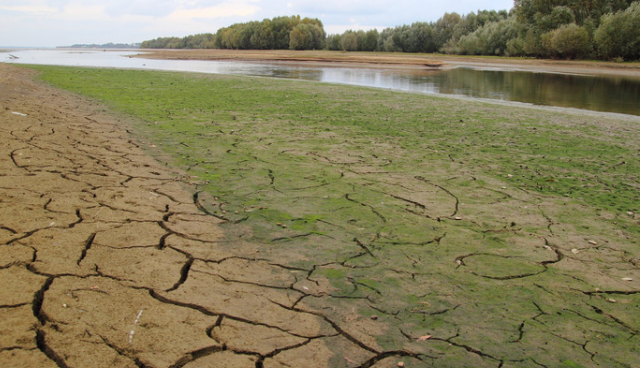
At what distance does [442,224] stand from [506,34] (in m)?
59.7

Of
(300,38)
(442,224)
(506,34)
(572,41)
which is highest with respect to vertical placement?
(300,38)

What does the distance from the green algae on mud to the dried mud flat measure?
0.73ft

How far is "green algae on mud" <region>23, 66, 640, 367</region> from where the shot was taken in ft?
7.86

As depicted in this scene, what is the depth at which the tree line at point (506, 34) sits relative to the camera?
4178 centimetres

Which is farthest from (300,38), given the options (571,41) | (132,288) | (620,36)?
(132,288)

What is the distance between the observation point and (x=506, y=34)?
56.3 metres

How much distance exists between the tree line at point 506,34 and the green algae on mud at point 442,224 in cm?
4104

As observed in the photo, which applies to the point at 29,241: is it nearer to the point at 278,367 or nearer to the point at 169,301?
the point at 169,301

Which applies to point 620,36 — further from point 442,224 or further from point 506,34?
point 442,224

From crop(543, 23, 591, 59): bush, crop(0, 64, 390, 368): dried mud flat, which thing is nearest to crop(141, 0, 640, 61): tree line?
crop(543, 23, 591, 59): bush

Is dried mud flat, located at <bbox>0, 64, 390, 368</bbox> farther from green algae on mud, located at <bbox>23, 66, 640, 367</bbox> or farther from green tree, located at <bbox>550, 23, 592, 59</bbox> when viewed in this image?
green tree, located at <bbox>550, 23, 592, 59</bbox>

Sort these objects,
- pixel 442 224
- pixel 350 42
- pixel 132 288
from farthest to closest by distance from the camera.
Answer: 1. pixel 350 42
2. pixel 442 224
3. pixel 132 288

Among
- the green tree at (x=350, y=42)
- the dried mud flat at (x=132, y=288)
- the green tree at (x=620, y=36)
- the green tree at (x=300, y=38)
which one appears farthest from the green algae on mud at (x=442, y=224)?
the green tree at (x=300, y=38)

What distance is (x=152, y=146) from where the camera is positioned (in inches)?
239
